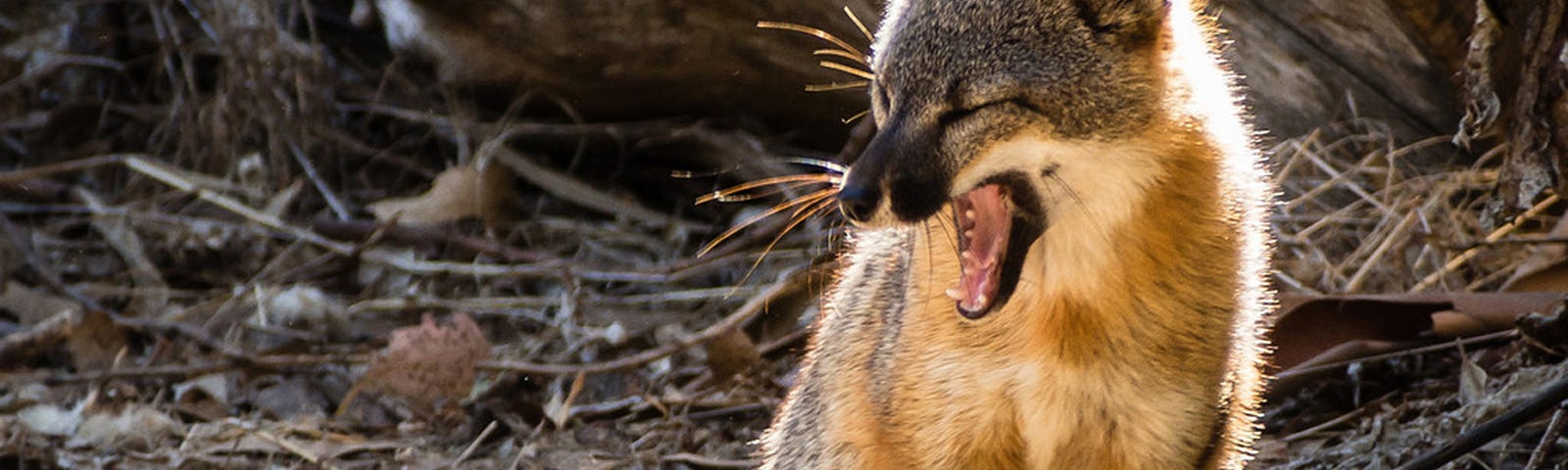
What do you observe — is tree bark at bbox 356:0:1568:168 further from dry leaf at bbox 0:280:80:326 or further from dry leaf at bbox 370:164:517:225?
dry leaf at bbox 0:280:80:326

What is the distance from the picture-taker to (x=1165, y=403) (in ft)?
9.98

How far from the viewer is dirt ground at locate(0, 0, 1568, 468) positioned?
4.65 metres

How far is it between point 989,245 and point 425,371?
2.62 m

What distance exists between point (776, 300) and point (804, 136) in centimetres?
136

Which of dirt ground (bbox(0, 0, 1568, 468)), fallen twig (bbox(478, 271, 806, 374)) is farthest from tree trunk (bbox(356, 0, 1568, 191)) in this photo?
fallen twig (bbox(478, 271, 806, 374))

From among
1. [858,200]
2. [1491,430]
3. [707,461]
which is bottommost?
[707,461]

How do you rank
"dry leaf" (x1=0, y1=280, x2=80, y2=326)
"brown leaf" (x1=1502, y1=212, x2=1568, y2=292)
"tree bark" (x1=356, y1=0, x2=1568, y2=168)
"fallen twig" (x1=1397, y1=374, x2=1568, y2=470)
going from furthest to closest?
"dry leaf" (x1=0, y1=280, x2=80, y2=326), "brown leaf" (x1=1502, y1=212, x2=1568, y2=292), "tree bark" (x1=356, y1=0, x2=1568, y2=168), "fallen twig" (x1=1397, y1=374, x2=1568, y2=470)

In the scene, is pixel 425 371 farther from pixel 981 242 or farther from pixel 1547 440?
pixel 1547 440

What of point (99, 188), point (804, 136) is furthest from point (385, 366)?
point (99, 188)

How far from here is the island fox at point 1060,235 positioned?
9.23ft

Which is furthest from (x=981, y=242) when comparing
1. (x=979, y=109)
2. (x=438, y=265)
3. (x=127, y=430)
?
(x=438, y=265)

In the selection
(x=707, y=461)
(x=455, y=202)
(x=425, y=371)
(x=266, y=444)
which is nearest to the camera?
(x=707, y=461)

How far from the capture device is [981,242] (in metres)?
2.99

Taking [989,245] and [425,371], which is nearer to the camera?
[989,245]
